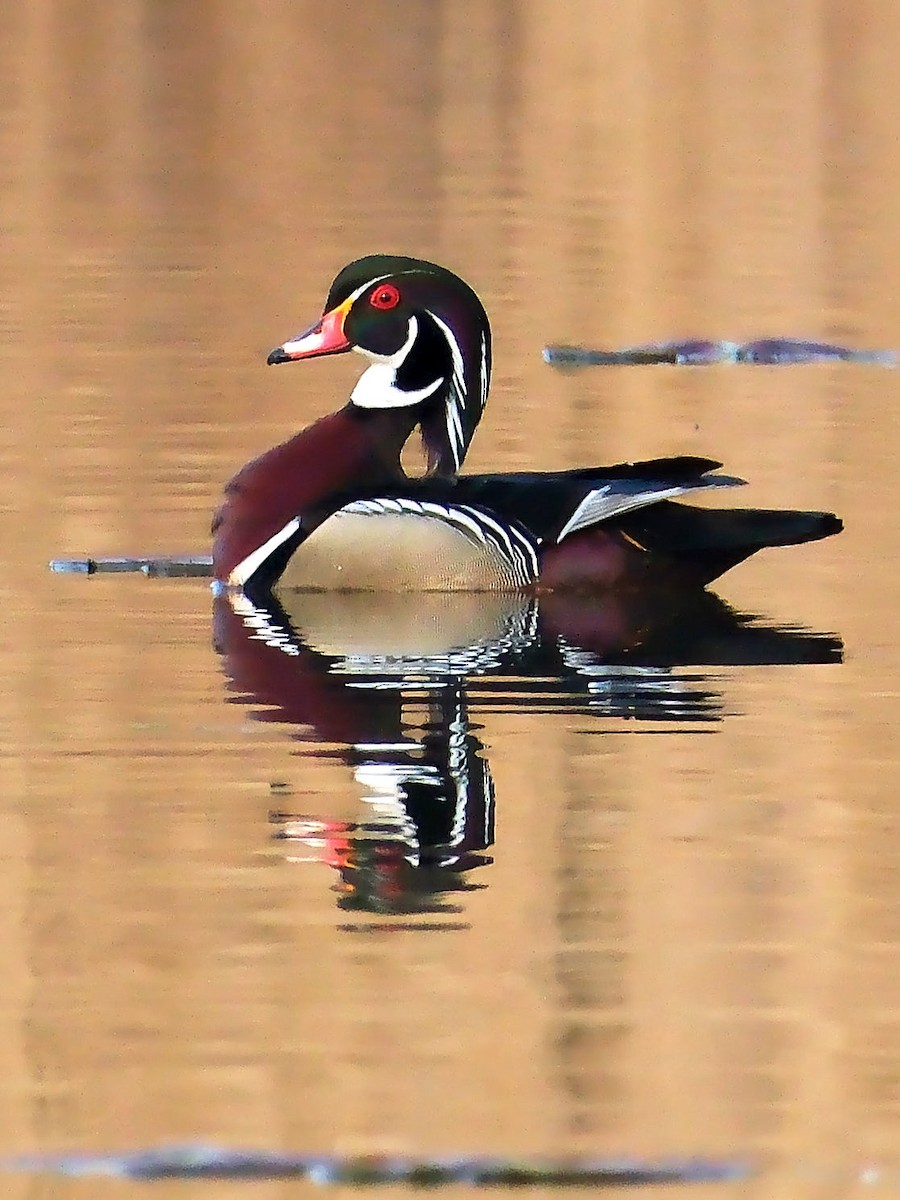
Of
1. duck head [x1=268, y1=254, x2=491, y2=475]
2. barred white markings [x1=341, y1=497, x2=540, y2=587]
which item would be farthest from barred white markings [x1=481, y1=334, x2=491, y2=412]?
barred white markings [x1=341, y1=497, x2=540, y2=587]

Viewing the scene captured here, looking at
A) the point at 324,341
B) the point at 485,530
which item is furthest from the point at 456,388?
the point at 485,530

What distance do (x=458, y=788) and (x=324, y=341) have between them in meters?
3.65

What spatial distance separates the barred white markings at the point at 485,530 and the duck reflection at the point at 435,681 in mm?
102

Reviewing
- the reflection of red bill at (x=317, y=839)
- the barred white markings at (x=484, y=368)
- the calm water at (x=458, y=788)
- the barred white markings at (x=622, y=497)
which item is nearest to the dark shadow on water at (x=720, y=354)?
the calm water at (x=458, y=788)

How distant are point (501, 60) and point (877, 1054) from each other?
103 ft

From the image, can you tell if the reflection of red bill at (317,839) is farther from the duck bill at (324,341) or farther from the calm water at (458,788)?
the duck bill at (324,341)

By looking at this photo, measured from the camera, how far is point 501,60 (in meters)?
36.2

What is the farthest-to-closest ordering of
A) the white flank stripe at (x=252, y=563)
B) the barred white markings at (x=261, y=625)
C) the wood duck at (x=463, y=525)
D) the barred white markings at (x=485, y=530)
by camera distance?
the white flank stripe at (x=252, y=563), the barred white markings at (x=485, y=530), the wood duck at (x=463, y=525), the barred white markings at (x=261, y=625)

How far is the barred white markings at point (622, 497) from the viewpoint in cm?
966

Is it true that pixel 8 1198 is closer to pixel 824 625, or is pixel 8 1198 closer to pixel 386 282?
pixel 824 625

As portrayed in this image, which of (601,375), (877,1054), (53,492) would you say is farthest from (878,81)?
(877,1054)

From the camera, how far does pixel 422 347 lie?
10.7m

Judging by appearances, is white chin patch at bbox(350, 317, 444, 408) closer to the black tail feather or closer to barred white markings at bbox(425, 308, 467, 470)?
barred white markings at bbox(425, 308, 467, 470)

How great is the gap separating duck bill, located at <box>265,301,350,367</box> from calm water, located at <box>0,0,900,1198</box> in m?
0.69
